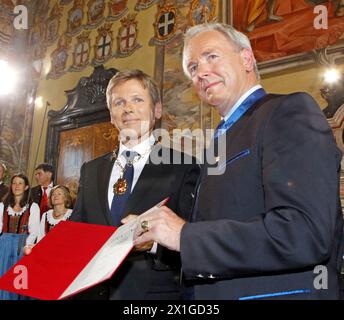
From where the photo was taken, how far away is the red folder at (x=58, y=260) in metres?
1.31

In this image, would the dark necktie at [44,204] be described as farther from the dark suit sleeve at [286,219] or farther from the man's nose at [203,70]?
the dark suit sleeve at [286,219]

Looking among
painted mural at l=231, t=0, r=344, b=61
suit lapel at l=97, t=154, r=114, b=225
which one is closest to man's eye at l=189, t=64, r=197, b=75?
suit lapel at l=97, t=154, r=114, b=225

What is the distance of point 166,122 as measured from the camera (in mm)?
8766

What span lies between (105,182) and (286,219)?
4.37 ft

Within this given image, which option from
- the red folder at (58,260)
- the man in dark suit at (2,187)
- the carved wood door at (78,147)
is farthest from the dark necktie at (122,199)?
the carved wood door at (78,147)

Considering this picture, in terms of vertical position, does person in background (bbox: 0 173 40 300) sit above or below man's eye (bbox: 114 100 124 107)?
above

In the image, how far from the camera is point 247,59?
1906 mm

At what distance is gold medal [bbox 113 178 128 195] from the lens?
223 cm

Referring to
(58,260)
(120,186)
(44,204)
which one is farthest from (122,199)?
(44,204)

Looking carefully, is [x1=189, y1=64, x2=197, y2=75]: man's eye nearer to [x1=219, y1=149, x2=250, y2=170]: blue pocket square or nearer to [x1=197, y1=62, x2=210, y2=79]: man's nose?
[x1=197, y1=62, x2=210, y2=79]: man's nose

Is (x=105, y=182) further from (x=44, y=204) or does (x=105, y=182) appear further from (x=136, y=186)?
(x=44, y=204)

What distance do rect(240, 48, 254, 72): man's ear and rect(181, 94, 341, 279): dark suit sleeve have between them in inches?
21.6

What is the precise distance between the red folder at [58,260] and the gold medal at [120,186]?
50 cm
